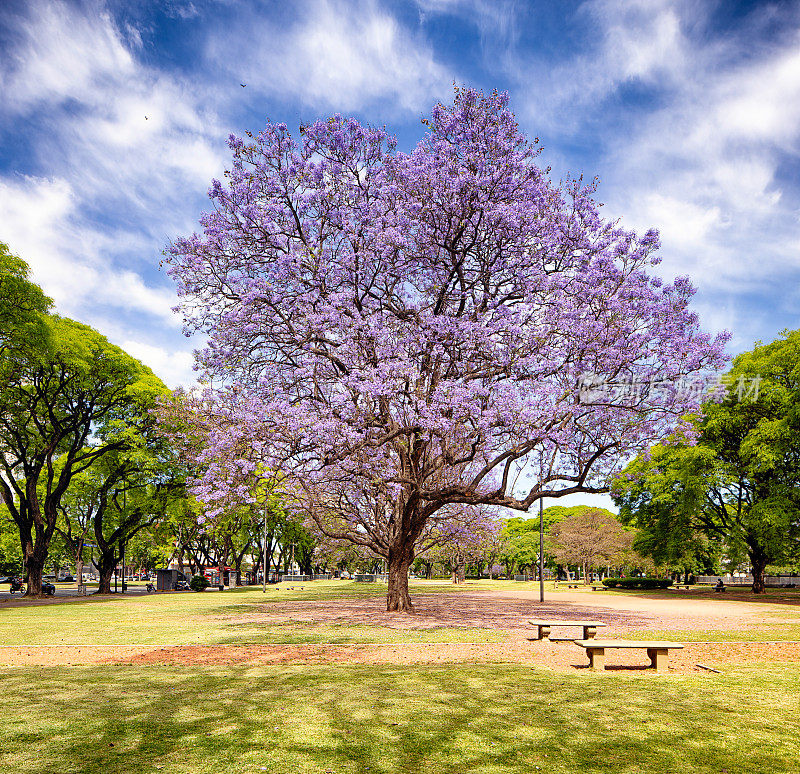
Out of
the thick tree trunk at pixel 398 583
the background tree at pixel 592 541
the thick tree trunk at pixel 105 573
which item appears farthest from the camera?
the background tree at pixel 592 541

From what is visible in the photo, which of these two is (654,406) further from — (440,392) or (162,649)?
(162,649)

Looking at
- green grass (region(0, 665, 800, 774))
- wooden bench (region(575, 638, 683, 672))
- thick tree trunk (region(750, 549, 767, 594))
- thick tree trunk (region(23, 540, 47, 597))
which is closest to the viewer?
green grass (region(0, 665, 800, 774))

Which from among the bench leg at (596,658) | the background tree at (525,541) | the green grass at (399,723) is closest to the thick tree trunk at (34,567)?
the green grass at (399,723)

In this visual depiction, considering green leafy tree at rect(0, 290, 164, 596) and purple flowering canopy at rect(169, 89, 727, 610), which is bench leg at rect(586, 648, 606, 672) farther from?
green leafy tree at rect(0, 290, 164, 596)

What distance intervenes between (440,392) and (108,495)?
36708 mm

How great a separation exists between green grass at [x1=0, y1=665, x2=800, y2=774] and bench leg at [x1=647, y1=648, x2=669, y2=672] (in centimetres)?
88

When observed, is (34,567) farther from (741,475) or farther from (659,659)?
(741,475)

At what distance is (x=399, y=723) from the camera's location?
668cm

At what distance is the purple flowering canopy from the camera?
691 inches

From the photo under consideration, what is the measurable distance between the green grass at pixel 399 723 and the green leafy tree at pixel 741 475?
82.5 feet

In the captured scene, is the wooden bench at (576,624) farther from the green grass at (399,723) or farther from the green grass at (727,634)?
the green grass at (399,723)

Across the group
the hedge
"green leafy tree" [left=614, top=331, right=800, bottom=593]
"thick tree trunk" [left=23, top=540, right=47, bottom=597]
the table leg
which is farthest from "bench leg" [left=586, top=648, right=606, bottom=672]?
the hedge

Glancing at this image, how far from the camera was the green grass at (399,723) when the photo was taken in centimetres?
546

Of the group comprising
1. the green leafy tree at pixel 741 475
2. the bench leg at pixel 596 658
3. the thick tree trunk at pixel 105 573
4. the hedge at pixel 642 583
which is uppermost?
the green leafy tree at pixel 741 475
